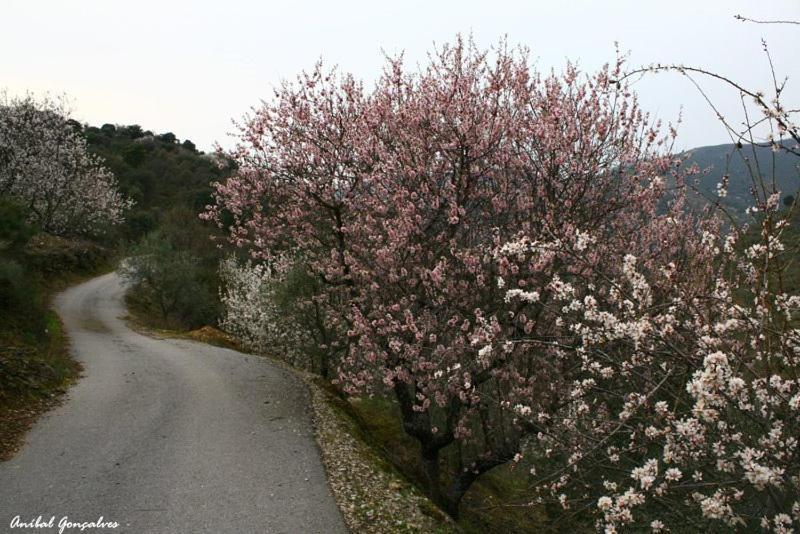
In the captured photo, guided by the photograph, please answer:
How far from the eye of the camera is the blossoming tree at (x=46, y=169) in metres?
31.5

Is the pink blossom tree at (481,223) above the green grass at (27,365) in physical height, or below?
above

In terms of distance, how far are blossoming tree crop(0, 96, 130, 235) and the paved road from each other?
2252 centimetres

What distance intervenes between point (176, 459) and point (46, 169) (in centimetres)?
3095

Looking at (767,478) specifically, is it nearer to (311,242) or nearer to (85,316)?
(311,242)

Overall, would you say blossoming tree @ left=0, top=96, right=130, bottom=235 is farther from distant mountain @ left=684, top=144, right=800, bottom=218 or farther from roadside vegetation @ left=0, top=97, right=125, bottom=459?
distant mountain @ left=684, top=144, right=800, bottom=218

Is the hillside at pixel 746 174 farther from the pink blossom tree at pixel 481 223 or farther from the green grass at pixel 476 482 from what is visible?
the green grass at pixel 476 482

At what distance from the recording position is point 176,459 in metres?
8.66

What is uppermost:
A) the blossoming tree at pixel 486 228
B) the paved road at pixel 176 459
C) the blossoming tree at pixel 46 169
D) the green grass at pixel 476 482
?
the blossoming tree at pixel 46 169

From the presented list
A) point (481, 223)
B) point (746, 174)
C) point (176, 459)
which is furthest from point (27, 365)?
point (746, 174)

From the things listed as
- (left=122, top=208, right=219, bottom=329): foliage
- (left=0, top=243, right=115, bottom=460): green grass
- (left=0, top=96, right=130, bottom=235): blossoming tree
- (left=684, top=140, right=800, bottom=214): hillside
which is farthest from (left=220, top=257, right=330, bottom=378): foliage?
(left=0, top=96, right=130, bottom=235): blossoming tree

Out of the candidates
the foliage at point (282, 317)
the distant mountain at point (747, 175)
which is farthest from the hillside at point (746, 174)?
the foliage at point (282, 317)

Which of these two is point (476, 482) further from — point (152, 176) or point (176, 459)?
point (152, 176)

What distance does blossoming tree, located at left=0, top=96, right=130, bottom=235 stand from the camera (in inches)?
1240

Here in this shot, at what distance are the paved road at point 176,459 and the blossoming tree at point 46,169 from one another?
22.5 m
